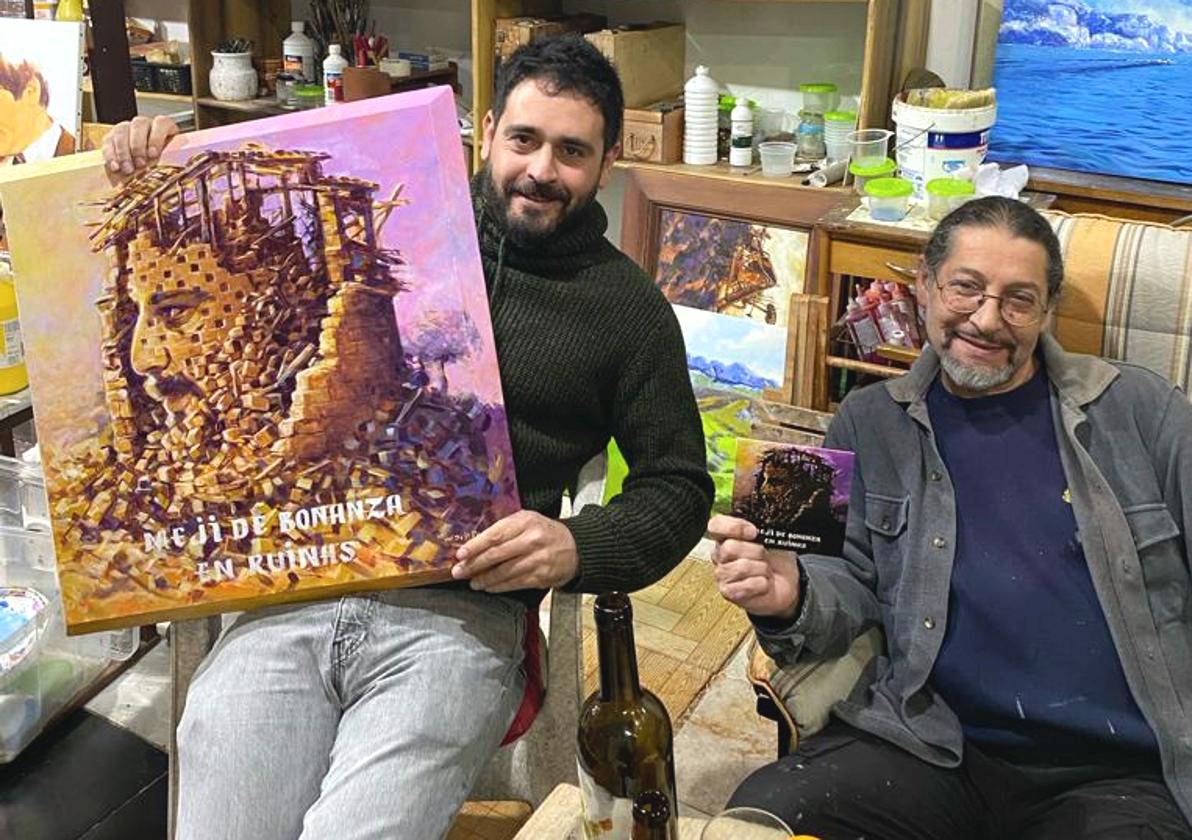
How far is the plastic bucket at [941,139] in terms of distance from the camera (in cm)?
228

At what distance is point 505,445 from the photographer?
1.36m

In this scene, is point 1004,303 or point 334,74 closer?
point 1004,303

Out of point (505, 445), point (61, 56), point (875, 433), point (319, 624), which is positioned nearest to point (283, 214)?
point (505, 445)

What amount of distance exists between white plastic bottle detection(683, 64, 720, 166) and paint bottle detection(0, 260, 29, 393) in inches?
64.5

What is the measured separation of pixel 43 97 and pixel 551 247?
4.39ft

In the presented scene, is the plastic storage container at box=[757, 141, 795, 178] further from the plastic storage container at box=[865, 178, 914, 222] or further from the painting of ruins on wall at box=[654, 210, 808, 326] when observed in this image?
the plastic storage container at box=[865, 178, 914, 222]

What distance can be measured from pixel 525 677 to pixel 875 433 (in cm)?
58

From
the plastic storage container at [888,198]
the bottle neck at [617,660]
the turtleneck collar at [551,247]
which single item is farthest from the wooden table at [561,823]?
the plastic storage container at [888,198]

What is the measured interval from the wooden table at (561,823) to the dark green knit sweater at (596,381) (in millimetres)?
283

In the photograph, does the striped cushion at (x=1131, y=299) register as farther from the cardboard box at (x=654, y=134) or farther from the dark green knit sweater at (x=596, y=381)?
the cardboard box at (x=654, y=134)

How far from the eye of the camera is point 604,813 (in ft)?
3.70

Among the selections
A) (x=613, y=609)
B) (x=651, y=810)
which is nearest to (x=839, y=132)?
(x=613, y=609)

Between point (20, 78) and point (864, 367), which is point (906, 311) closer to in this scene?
point (864, 367)

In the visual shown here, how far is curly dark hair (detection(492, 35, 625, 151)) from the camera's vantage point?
4.70ft
